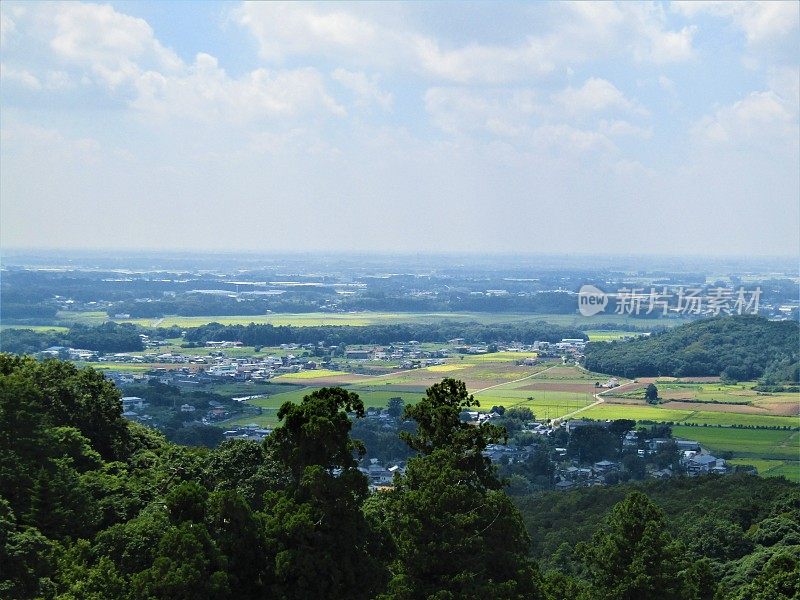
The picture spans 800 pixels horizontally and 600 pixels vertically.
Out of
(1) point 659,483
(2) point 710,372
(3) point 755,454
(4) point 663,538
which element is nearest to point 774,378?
(2) point 710,372

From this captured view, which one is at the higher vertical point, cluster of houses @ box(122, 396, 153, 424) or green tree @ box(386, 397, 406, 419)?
green tree @ box(386, 397, 406, 419)

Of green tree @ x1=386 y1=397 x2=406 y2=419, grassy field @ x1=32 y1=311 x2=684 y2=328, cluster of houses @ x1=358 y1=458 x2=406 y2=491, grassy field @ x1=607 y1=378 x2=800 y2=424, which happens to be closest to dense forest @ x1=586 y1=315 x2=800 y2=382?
grassy field @ x1=607 y1=378 x2=800 y2=424

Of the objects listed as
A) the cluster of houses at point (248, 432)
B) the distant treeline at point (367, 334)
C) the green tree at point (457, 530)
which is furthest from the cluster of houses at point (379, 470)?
the distant treeline at point (367, 334)

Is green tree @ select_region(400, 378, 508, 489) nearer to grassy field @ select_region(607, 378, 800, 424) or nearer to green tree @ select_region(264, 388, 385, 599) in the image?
green tree @ select_region(264, 388, 385, 599)

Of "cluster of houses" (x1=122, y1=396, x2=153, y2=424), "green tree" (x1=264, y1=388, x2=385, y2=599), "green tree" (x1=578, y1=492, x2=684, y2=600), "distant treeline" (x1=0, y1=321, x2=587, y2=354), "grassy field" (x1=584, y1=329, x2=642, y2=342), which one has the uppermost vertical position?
"green tree" (x1=264, y1=388, x2=385, y2=599)

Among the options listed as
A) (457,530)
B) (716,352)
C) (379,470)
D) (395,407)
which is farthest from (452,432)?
(716,352)

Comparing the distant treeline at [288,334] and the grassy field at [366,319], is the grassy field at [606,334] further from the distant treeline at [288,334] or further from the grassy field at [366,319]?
the distant treeline at [288,334]

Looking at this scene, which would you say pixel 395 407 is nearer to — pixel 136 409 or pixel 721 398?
pixel 136 409
